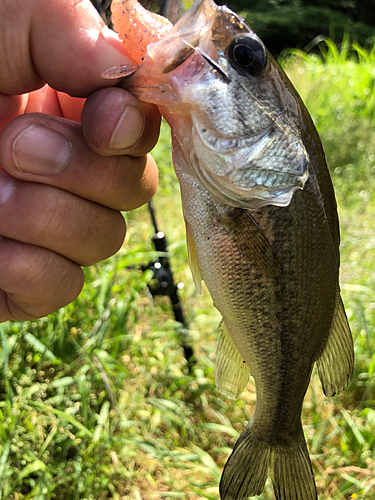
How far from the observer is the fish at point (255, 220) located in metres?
1.00

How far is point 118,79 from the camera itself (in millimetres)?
1036

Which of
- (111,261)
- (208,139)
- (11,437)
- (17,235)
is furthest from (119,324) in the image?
(208,139)

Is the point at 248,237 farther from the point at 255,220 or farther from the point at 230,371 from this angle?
the point at 230,371

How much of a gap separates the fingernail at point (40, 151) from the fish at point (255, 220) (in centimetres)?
27

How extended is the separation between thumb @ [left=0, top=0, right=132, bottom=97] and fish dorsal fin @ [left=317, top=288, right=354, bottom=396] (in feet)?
3.11

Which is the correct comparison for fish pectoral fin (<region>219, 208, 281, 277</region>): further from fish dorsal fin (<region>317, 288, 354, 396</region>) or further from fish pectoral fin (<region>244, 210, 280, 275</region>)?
fish dorsal fin (<region>317, 288, 354, 396</region>)

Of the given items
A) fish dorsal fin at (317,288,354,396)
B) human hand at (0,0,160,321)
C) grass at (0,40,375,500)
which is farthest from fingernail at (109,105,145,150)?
grass at (0,40,375,500)

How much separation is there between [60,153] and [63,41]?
0.91 feet

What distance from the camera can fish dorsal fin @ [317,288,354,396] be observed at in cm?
130

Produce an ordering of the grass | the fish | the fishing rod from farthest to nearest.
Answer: the fishing rod, the grass, the fish

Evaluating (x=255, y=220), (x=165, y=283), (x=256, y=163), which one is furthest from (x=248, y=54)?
(x=165, y=283)

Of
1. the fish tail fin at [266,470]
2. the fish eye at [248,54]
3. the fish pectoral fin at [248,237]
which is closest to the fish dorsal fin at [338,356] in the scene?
the fish tail fin at [266,470]

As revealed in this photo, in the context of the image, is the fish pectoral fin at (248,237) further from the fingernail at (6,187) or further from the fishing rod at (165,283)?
the fishing rod at (165,283)

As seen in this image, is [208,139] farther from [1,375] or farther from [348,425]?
[348,425]
